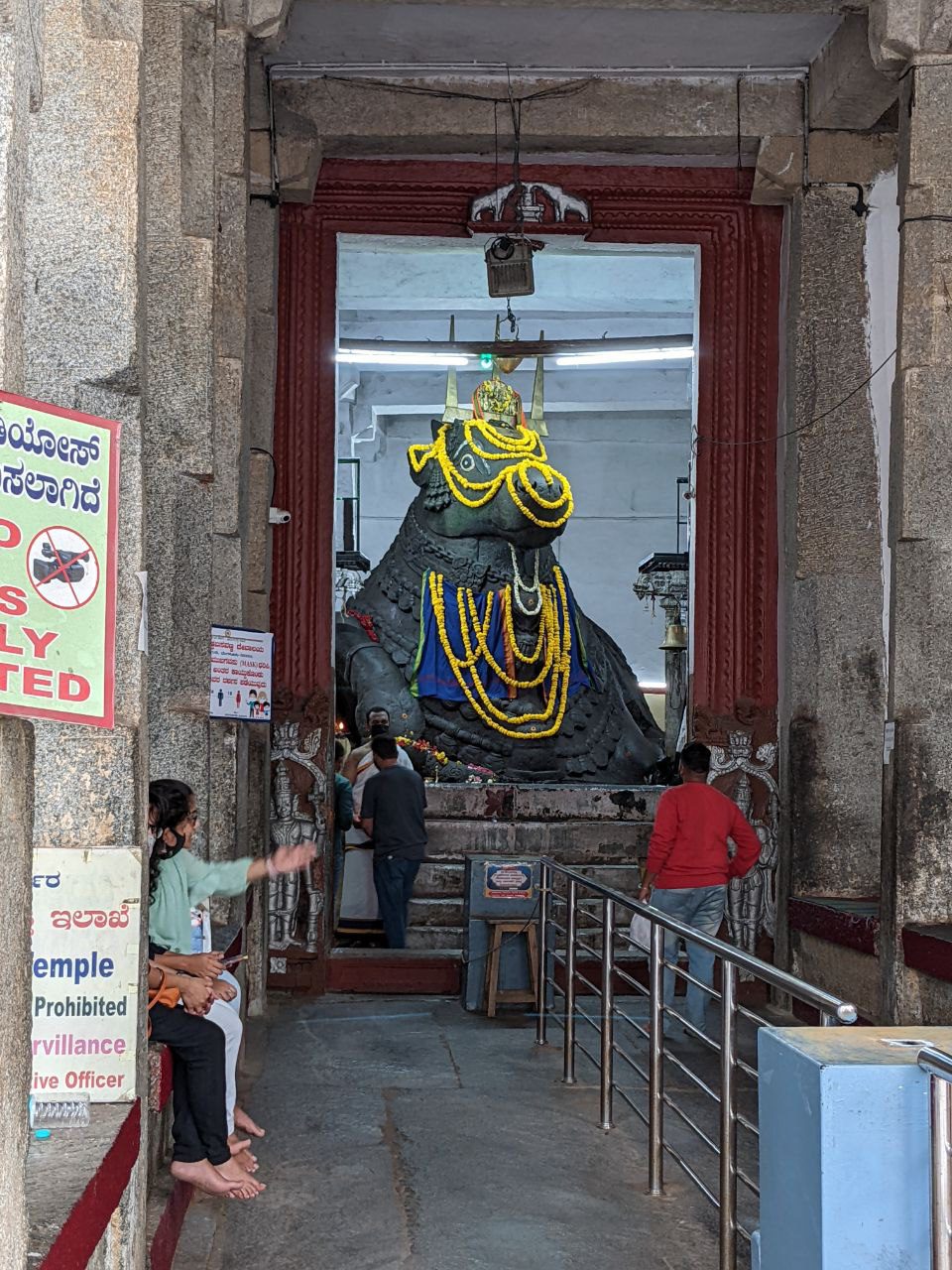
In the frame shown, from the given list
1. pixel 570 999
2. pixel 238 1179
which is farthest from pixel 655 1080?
pixel 570 999

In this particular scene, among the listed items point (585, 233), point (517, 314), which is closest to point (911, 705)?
point (585, 233)

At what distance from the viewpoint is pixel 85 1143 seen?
2879mm

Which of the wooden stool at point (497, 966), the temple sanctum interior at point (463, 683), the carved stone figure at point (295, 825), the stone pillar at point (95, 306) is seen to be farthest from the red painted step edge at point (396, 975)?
the stone pillar at point (95, 306)

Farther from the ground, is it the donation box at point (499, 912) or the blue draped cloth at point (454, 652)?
the blue draped cloth at point (454, 652)

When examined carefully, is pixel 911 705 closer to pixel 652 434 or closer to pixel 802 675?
pixel 802 675

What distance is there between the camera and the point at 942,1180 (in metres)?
2.14

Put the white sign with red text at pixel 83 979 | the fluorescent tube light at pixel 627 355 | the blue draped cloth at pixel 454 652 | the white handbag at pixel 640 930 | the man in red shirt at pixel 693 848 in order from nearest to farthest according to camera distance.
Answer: the white sign with red text at pixel 83 979, the white handbag at pixel 640 930, the man in red shirt at pixel 693 848, the blue draped cloth at pixel 454 652, the fluorescent tube light at pixel 627 355

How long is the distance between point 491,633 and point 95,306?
7.89 metres

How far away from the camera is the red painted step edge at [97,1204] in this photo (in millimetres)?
2281

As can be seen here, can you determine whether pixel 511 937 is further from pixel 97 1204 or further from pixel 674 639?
pixel 674 639

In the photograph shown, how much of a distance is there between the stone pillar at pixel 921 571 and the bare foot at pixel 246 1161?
245 centimetres

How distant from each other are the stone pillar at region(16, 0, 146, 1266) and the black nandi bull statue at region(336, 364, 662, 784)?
7026 mm

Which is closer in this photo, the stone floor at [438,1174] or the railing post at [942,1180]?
the railing post at [942,1180]

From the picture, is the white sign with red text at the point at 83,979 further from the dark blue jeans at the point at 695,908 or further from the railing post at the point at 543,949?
the railing post at the point at 543,949
